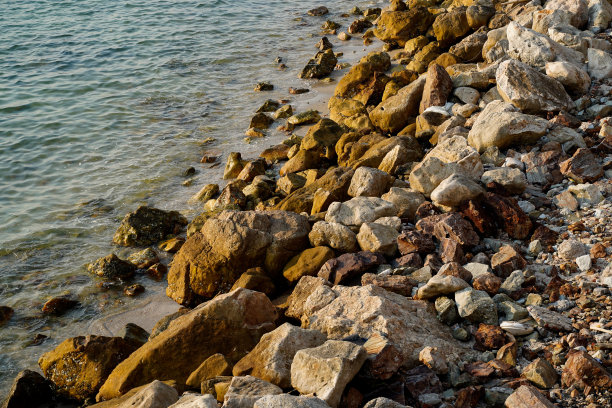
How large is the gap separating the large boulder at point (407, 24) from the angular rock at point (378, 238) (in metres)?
10.0

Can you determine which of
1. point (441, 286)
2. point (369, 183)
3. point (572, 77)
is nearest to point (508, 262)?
point (441, 286)

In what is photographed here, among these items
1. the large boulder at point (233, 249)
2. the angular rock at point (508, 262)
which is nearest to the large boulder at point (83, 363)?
the large boulder at point (233, 249)

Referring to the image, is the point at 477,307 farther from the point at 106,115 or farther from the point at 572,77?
the point at 106,115

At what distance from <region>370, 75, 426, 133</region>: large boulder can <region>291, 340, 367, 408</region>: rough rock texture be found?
5981mm

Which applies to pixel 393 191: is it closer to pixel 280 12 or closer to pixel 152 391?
pixel 152 391

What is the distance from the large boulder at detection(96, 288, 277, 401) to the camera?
5227 millimetres

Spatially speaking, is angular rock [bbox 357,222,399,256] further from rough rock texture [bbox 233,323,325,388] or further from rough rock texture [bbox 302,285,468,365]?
rough rock texture [bbox 233,323,325,388]

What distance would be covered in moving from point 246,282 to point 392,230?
175 centimetres

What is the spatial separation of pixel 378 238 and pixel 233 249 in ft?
5.88

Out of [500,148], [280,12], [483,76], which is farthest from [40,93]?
[500,148]

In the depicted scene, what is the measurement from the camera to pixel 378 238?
598 cm

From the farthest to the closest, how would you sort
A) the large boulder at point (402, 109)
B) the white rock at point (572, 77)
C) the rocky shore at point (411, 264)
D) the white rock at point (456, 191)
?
1. the large boulder at point (402, 109)
2. the white rock at point (572, 77)
3. the white rock at point (456, 191)
4. the rocky shore at point (411, 264)

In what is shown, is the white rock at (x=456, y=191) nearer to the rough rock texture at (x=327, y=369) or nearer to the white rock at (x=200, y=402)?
the rough rock texture at (x=327, y=369)

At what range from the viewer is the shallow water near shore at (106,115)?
26.6 feet
